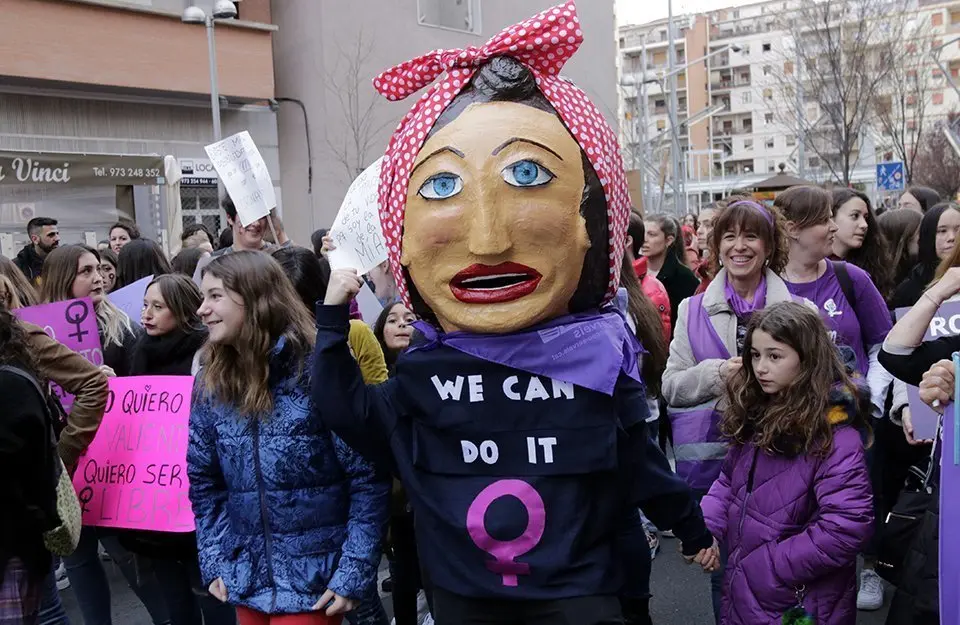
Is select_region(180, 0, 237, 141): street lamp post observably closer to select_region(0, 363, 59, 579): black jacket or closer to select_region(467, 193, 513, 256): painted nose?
select_region(0, 363, 59, 579): black jacket

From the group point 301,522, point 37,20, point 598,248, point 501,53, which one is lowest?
point 301,522

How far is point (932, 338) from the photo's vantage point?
3180 millimetres

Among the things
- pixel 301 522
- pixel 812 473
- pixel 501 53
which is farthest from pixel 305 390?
pixel 812 473

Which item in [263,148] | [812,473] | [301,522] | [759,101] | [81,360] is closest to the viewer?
[301,522]

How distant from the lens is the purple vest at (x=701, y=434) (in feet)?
12.5

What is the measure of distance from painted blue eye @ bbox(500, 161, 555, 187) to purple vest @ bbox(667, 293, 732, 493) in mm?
1624

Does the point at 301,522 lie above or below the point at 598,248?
below

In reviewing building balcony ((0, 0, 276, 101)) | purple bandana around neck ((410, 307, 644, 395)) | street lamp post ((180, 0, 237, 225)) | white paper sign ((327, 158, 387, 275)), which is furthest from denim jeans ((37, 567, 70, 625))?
building balcony ((0, 0, 276, 101))

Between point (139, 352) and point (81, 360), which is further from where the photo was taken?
point (139, 352)

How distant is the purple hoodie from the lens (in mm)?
3334

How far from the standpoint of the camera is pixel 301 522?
10.2 ft

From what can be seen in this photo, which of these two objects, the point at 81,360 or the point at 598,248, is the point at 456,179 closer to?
the point at 598,248

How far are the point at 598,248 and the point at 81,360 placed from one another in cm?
235

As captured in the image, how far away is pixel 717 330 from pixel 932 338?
985 mm
